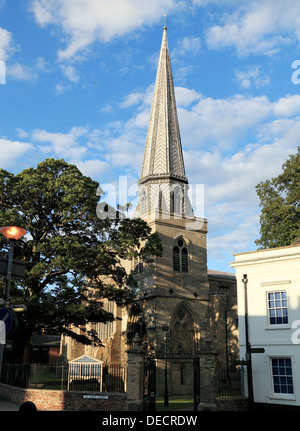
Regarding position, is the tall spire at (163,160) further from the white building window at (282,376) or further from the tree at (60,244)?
the white building window at (282,376)

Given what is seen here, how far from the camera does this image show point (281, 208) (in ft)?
101

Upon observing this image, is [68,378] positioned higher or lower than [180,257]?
lower

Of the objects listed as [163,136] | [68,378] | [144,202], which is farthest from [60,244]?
[163,136]

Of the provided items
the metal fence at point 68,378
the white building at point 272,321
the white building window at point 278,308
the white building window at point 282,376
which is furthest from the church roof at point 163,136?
the white building window at point 282,376

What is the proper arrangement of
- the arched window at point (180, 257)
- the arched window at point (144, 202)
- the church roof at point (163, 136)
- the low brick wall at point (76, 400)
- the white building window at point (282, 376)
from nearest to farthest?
the low brick wall at point (76, 400) → the white building window at point (282, 376) → the arched window at point (180, 257) → the arched window at point (144, 202) → the church roof at point (163, 136)

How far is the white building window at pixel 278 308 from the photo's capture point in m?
→ 19.1

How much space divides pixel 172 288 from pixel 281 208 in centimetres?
1098

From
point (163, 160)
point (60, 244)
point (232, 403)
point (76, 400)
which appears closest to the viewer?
point (232, 403)

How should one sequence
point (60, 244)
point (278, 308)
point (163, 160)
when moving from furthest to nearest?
point (163, 160) → point (60, 244) → point (278, 308)

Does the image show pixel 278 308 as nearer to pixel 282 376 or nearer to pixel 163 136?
pixel 282 376

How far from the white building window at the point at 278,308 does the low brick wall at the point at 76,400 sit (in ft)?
24.5

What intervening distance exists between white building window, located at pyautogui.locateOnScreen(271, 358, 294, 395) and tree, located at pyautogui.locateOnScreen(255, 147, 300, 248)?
41.6 ft
